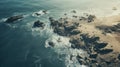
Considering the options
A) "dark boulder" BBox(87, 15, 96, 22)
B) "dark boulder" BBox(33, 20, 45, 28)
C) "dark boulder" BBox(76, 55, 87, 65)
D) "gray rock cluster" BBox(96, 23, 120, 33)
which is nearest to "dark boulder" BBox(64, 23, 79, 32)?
"dark boulder" BBox(87, 15, 96, 22)

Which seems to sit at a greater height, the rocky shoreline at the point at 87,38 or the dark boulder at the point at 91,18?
the dark boulder at the point at 91,18

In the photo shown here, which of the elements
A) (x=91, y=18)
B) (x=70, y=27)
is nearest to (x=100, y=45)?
(x=70, y=27)

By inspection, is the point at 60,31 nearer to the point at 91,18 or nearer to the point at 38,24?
the point at 38,24

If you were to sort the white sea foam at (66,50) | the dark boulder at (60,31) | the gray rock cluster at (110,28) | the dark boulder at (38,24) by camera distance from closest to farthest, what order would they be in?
the white sea foam at (66,50) < the gray rock cluster at (110,28) < the dark boulder at (60,31) < the dark boulder at (38,24)

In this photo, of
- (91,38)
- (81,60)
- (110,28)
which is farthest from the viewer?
(110,28)

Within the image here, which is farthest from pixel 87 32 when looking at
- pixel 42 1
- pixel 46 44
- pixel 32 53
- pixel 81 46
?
pixel 42 1

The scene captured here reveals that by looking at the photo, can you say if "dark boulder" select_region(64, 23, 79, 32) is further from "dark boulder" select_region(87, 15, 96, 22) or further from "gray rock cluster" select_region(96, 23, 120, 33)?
"gray rock cluster" select_region(96, 23, 120, 33)

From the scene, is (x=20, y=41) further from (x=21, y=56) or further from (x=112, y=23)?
(x=112, y=23)

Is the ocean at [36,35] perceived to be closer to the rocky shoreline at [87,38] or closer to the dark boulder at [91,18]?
the rocky shoreline at [87,38]

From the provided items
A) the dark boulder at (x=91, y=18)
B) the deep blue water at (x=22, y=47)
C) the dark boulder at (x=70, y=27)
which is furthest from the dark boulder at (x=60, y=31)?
the dark boulder at (x=91, y=18)
